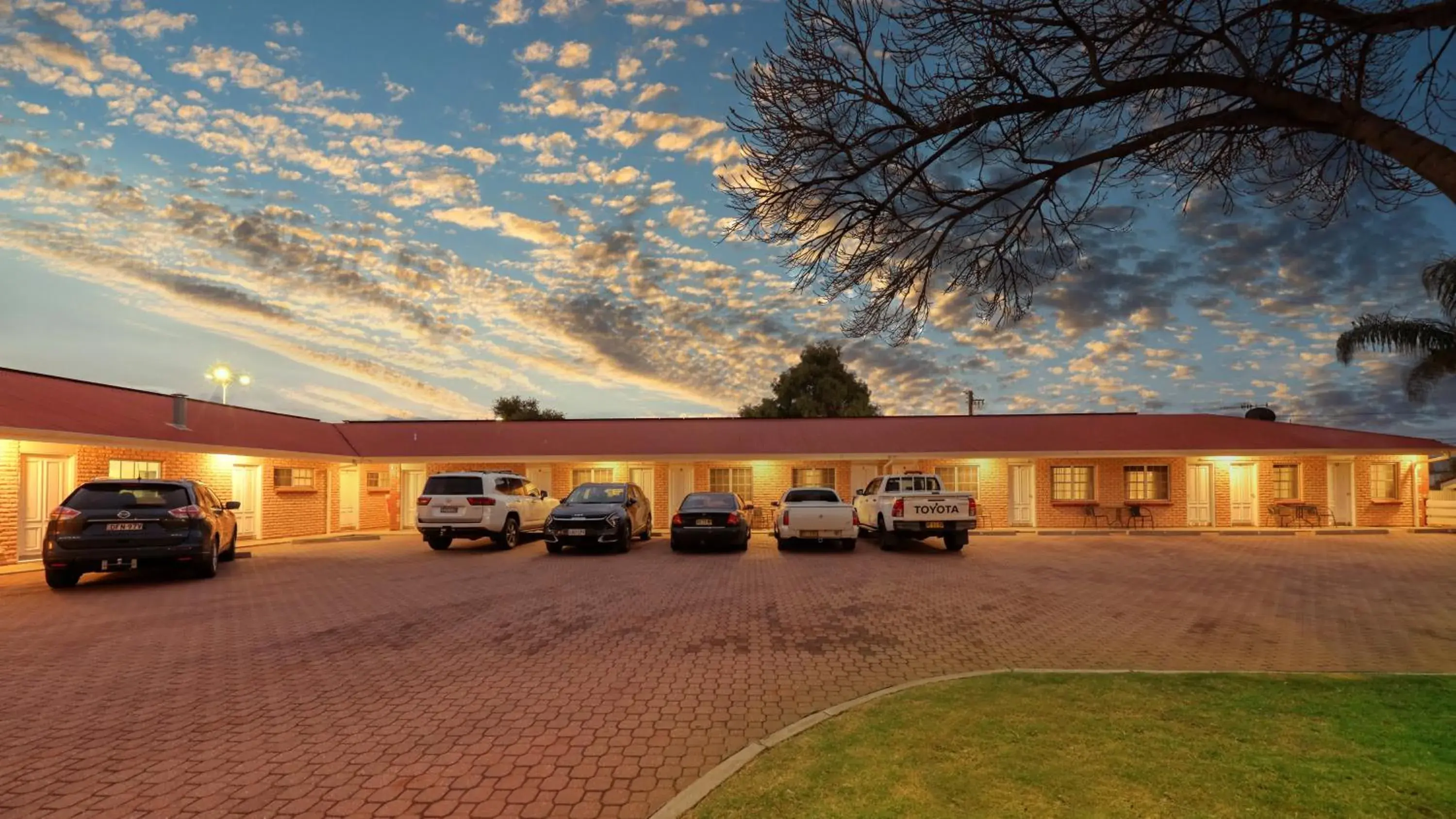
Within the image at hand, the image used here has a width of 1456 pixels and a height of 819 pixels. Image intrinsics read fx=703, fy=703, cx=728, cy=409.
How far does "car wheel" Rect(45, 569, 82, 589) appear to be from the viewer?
1098 centimetres

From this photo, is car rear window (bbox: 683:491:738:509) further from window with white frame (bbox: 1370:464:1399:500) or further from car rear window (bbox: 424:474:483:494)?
window with white frame (bbox: 1370:464:1399:500)

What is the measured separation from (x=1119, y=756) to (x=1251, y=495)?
86.5 feet

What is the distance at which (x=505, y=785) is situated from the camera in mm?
3977

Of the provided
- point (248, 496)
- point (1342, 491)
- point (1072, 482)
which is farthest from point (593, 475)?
point (1342, 491)

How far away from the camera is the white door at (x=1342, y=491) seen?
2441 cm

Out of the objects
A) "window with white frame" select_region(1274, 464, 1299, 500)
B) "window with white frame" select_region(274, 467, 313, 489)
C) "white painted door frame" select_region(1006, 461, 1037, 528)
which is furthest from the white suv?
"window with white frame" select_region(1274, 464, 1299, 500)

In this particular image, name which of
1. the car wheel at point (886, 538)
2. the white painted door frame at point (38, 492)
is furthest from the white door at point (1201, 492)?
the white painted door frame at point (38, 492)

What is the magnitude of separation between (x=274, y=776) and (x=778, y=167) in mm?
5641

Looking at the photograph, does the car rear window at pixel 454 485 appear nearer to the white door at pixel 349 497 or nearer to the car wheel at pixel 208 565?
the car wheel at pixel 208 565

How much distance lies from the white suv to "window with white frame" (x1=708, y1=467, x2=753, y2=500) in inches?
334

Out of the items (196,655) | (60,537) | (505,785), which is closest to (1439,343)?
(505,785)

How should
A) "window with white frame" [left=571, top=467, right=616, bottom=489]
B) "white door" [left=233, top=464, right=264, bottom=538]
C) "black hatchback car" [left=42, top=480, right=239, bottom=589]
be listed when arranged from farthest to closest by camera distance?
"window with white frame" [left=571, top=467, right=616, bottom=489]
"white door" [left=233, top=464, right=264, bottom=538]
"black hatchback car" [left=42, top=480, right=239, bottom=589]

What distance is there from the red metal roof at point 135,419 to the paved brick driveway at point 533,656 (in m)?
3.72

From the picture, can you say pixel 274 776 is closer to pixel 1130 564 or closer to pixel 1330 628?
pixel 1330 628
